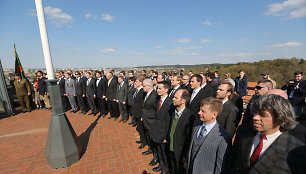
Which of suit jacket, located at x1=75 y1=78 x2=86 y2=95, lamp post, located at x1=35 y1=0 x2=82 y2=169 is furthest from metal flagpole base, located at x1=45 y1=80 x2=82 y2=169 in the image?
suit jacket, located at x1=75 y1=78 x2=86 y2=95

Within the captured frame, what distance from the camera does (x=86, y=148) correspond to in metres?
4.05

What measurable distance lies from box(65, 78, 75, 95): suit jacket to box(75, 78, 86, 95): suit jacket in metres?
0.20

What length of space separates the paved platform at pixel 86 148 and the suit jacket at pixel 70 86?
1.56 m

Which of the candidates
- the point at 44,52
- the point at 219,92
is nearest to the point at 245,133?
the point at 219,92

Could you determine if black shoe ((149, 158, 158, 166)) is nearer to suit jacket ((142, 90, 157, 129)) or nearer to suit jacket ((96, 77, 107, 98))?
suit jacket ((142, 90, 157, 129))

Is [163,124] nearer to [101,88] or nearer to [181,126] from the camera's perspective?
[181,126]

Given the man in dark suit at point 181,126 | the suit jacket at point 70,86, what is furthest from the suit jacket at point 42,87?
the man in dark suit at point 181,126

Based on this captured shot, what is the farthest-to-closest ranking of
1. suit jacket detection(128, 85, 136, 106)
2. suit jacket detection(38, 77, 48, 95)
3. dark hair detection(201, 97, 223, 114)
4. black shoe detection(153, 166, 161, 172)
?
1. suit jacket detection(38, 77, 48, 95)
2. suit jacket detection(128, 85, 136, 106)
3. black shoe detection(153, 166, 161, 172)
4. dark hair detection(201, 97, 223, 114)

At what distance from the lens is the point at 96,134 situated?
490cm

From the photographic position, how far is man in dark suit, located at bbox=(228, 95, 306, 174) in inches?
43.0

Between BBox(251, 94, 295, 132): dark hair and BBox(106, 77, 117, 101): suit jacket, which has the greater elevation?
BBox(251, 94, 295, 132): dark hair

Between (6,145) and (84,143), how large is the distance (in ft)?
8.50

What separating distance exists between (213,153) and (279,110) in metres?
0.82

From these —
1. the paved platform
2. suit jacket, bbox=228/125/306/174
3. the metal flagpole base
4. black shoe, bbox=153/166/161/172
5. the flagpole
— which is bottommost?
the paved platform
